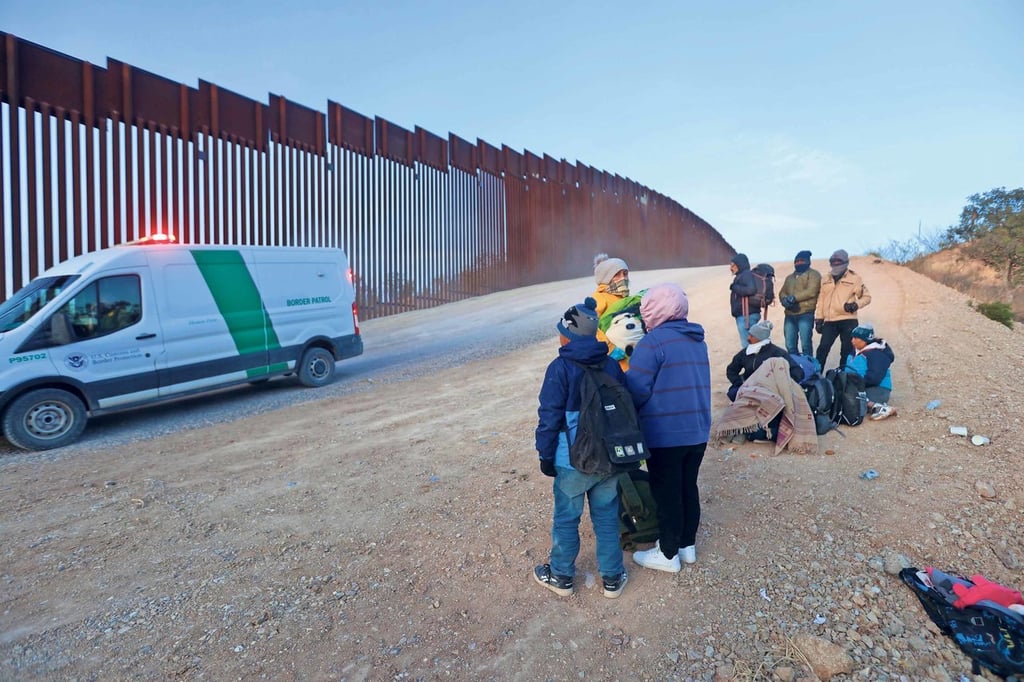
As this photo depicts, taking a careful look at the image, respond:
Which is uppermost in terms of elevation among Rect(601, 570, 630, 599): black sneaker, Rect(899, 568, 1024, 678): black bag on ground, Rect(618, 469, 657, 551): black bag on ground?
Rect(618, 469, 657, 551): black bag on ground

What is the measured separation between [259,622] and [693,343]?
8.92ft

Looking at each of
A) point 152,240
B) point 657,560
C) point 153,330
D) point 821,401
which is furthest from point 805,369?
point 152,240

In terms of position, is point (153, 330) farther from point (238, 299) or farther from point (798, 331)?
point (798, 331)

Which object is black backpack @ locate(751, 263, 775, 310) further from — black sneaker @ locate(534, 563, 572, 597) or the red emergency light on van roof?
the red emergency light on van roof

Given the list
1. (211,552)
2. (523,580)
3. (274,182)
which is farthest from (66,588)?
(274,182)

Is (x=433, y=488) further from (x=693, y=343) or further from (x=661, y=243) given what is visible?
(x=661, y=243)

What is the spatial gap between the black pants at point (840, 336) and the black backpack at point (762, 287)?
0.79 m

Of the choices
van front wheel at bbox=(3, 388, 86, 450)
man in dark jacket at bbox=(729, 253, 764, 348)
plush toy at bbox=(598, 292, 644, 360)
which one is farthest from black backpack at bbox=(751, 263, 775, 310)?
van front wheel at bbox=(3, 388, 86, 450)

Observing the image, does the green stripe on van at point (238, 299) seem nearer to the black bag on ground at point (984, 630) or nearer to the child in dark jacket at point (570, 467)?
the child in dark jacket at point (570, 467)

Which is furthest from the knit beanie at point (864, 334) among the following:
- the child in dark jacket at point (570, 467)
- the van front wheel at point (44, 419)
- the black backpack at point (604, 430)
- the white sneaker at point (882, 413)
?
the van front wheel at point (44, 419)

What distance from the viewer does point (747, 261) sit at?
729 centimetres

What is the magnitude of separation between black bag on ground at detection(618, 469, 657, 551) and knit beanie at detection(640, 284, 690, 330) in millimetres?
903

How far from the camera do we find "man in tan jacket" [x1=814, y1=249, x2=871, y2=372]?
253 inches

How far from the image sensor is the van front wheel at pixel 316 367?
8.46 metres
